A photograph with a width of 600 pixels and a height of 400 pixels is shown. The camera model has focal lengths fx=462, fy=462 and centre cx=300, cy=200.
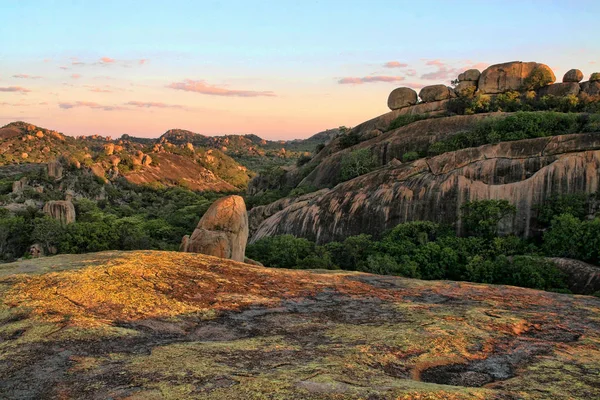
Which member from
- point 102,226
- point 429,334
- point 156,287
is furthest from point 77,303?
point 102,226

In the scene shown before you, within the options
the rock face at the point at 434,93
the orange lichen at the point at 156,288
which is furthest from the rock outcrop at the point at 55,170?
Result: the orange lichen at the point at 156,288

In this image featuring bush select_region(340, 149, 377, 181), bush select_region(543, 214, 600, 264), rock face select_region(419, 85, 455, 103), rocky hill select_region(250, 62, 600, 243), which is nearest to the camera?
bush select_region(543, 214, 600, 264)

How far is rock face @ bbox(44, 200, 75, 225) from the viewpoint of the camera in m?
42.4

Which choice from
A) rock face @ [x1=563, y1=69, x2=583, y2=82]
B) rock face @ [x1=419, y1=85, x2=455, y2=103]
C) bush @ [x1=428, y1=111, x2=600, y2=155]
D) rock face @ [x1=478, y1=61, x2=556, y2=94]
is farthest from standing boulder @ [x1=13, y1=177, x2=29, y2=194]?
rock face @ [x1=563, y1=69, x2=583, y2=82]

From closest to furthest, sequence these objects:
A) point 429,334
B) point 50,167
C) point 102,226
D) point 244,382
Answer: point 244,382 → point 429,334 → point 102,226 → point 50,167

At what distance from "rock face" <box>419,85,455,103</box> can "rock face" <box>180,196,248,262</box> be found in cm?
4661

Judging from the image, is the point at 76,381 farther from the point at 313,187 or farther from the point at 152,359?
the point at 313,187

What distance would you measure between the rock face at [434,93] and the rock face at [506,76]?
13.5 feet

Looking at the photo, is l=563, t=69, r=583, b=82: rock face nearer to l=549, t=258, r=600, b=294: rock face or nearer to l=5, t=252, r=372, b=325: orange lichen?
l=549, t=258, r=600, b=294: rock face

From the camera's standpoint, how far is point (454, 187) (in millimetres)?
35688

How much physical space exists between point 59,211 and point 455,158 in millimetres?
35651

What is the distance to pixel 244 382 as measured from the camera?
289 inches

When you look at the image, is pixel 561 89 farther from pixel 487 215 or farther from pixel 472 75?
pixel 487 215

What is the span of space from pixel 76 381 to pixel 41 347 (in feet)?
5.84
